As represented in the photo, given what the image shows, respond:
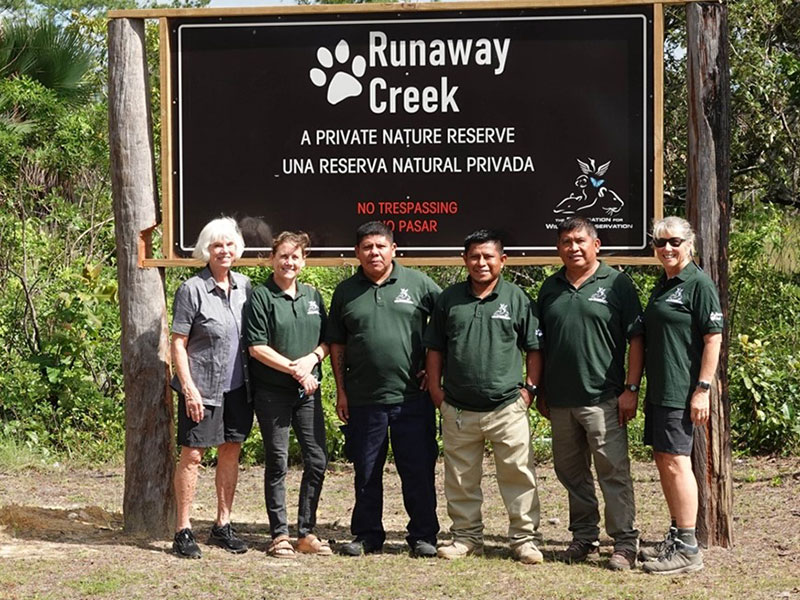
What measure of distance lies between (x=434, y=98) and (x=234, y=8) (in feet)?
4.36

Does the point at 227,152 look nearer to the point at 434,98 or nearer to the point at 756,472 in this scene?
the point at 434,98

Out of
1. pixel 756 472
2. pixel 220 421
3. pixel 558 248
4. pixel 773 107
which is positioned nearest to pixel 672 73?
pixel 773 107

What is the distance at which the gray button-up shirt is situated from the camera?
6969 millimetres

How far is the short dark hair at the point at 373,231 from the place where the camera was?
696 centimetres

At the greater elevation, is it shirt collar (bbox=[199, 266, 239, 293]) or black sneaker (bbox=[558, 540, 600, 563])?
shirt collar (bbox=[199, 266, 239, 293])

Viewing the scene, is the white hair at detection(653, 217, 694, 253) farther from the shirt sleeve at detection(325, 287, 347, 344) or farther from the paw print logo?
the paw print logo

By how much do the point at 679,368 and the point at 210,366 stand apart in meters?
2.58

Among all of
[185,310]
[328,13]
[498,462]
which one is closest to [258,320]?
[185,310]

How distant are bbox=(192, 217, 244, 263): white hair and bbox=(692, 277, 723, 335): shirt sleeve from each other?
8.44ft

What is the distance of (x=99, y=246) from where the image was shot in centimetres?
1316

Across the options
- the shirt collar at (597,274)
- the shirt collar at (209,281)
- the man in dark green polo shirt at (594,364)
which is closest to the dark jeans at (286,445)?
the shirt collar at (209,281)

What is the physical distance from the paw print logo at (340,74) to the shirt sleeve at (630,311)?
2056mm

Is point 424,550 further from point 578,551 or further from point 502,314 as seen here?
point 502,314

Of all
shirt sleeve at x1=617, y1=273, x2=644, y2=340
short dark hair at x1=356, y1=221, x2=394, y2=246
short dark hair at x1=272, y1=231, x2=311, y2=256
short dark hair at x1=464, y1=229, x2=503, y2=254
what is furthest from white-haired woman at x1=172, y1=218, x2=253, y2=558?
shirt sleeve at x1=617, y1=273, x2=644, y2=340
